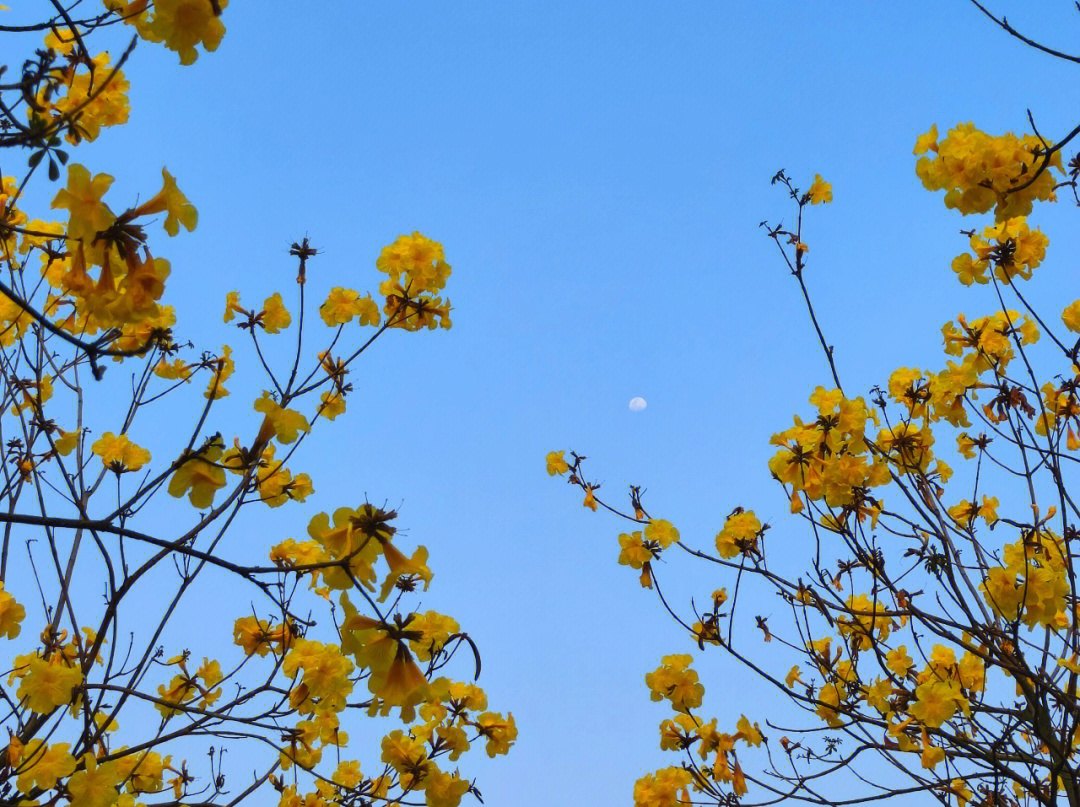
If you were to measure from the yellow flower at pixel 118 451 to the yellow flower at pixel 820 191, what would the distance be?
3215 millimetres

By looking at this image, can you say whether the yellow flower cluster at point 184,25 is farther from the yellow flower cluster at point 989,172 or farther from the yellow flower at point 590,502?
the yellow flower at point 590,502

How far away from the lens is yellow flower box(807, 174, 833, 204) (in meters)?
4.21

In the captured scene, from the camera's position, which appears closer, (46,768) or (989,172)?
(989,172)

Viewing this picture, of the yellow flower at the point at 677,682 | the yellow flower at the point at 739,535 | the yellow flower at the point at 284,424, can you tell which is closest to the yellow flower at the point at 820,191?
the yellow flower at the point at 739,535

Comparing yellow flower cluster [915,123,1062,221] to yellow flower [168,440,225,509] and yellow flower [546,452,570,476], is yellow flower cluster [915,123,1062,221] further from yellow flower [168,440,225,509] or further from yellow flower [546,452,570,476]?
yellow flower [546,452,570,476]

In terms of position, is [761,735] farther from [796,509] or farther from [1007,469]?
[1007,469]

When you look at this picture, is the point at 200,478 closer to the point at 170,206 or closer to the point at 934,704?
the point at 170,206

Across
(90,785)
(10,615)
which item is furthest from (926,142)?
(10,615)

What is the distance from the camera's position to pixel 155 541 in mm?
1622

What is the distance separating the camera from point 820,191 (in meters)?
4.22

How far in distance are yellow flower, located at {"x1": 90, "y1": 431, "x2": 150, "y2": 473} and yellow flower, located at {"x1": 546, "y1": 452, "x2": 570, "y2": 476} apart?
2113mm

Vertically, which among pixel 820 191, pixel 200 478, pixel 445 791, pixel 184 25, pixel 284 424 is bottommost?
pixel 445 791

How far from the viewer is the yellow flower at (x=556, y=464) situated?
4754 mm

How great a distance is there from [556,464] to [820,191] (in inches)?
76.1
